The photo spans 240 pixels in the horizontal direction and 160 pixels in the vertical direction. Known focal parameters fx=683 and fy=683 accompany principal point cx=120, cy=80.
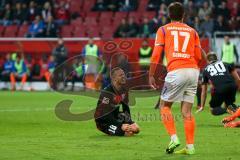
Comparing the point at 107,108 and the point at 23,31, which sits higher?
the point at 107,108

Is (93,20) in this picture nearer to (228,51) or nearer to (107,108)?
(228,51)

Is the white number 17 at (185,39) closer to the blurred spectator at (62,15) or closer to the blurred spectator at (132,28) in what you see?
the blurred spectator at (132,28)

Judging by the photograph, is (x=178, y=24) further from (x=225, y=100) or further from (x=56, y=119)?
(x=56, y=119)

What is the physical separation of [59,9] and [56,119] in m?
16.6

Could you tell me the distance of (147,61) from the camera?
86.9 ft

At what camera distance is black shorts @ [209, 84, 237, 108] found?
14.6m

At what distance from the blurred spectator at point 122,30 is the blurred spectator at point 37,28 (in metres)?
3.83

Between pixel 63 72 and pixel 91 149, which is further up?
pixel 91 149

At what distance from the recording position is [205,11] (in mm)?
28391

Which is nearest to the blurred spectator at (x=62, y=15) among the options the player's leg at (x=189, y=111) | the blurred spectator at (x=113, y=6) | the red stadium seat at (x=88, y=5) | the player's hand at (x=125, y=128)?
the red stadium seat at (x=88, y=5)

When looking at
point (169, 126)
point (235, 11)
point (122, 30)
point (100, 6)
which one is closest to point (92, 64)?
point (122, 30)

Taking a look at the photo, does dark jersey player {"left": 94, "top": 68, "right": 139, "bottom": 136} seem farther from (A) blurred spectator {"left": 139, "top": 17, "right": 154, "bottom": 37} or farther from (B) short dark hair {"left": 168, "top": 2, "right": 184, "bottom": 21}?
(A) blurred spectator {"left": 139, "top": 17, "right": 154, "bottom": 37}

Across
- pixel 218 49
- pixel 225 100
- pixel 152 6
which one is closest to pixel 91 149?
pixel 225 100

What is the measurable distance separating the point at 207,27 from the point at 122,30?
3566 millimetres
